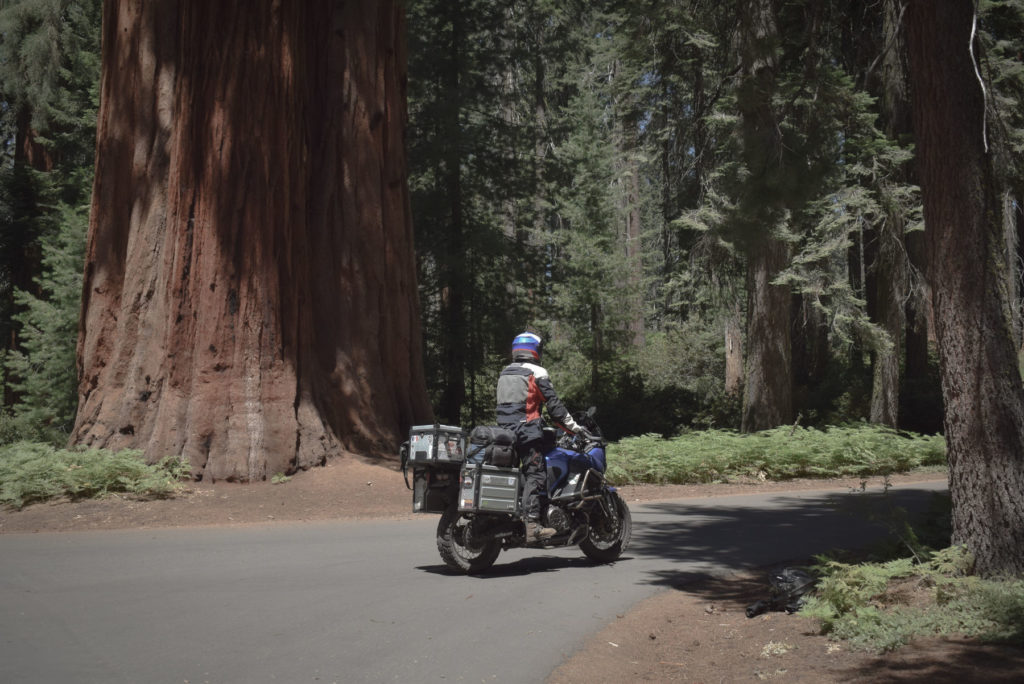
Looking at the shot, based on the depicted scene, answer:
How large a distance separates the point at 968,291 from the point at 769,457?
11.3 metres

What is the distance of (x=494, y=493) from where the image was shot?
8.73 m

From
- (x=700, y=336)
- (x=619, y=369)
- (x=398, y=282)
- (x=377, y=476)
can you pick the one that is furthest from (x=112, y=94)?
(x=700, y=336)

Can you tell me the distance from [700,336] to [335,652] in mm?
30708

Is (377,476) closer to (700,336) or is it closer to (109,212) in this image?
(109,212)

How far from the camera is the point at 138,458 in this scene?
13.9 metres

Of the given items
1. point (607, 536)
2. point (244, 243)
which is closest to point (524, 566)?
point (607, 536)

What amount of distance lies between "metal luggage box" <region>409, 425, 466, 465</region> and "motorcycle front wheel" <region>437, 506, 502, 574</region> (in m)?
0.48

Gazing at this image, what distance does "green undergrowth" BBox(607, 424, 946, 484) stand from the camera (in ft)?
56.9

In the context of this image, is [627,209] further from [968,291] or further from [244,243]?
[968,291]

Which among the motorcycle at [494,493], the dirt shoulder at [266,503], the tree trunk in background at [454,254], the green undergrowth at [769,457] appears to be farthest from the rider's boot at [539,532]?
the tree trunk in background at [454,254]

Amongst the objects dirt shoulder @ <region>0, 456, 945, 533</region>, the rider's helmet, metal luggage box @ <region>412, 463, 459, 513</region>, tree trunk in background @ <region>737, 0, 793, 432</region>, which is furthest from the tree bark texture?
tree trunk in background @ <region>737, 0, 793, 432</region>

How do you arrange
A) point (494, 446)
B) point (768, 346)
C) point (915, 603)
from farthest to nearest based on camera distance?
point (768, 346) < point (494, 446) < point (915, 603)

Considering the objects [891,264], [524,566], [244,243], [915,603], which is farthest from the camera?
[891,264]

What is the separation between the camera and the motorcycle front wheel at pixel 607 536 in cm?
964
